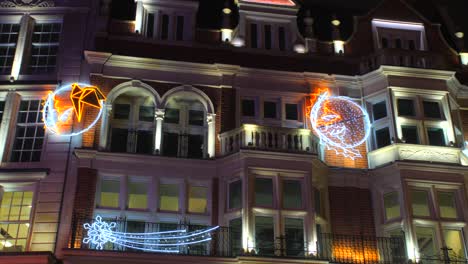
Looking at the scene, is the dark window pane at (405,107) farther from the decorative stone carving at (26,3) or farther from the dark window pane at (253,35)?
the decorative stone carving at (26,3)

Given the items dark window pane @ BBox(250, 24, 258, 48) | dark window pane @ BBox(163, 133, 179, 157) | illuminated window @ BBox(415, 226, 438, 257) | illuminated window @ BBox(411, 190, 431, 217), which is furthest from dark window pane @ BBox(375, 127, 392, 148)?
dark window pane @ BBox(163, 133, 179, 157)

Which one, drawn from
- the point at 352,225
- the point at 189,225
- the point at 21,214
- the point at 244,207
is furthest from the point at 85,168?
the point at 352,225

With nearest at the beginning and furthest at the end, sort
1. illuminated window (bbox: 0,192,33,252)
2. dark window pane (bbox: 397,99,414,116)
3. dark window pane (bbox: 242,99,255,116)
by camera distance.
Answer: illuminated window (bbox: 0,192,33,252), dark window pane (bbox: 242,99,255,116), dark window pane (bbox: 397,99,414,116)

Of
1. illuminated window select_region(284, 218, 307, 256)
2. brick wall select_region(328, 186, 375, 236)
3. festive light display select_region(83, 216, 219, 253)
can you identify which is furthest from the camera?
brick wall select_region(328, 186, 375, 236)

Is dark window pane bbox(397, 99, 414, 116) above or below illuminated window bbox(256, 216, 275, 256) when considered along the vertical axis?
above

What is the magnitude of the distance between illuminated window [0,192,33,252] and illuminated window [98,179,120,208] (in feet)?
6.90

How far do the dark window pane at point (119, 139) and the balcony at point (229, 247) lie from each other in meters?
2.54

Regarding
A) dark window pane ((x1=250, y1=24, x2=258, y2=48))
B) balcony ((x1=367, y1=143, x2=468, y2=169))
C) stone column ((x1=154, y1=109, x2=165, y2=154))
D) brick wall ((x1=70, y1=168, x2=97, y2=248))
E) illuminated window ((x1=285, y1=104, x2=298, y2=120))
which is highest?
dark window pane ((x1=250, y1=24, x2=258, y2=48))

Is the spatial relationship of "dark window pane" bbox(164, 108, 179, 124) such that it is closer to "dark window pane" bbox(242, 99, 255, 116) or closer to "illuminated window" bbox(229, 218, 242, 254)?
"dark window pane" bbox(242, 99, 255, 116)

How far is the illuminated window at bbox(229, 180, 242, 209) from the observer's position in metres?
17.2

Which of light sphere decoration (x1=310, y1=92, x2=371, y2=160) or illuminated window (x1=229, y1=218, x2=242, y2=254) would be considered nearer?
illuminated window (x1=229, y1=218, x2=242, y2=254)

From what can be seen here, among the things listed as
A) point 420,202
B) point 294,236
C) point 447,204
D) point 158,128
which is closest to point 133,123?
point 158,128

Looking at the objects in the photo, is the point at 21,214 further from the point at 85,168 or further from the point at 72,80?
the point at 72,80

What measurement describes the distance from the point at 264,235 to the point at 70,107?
7.15 meters
